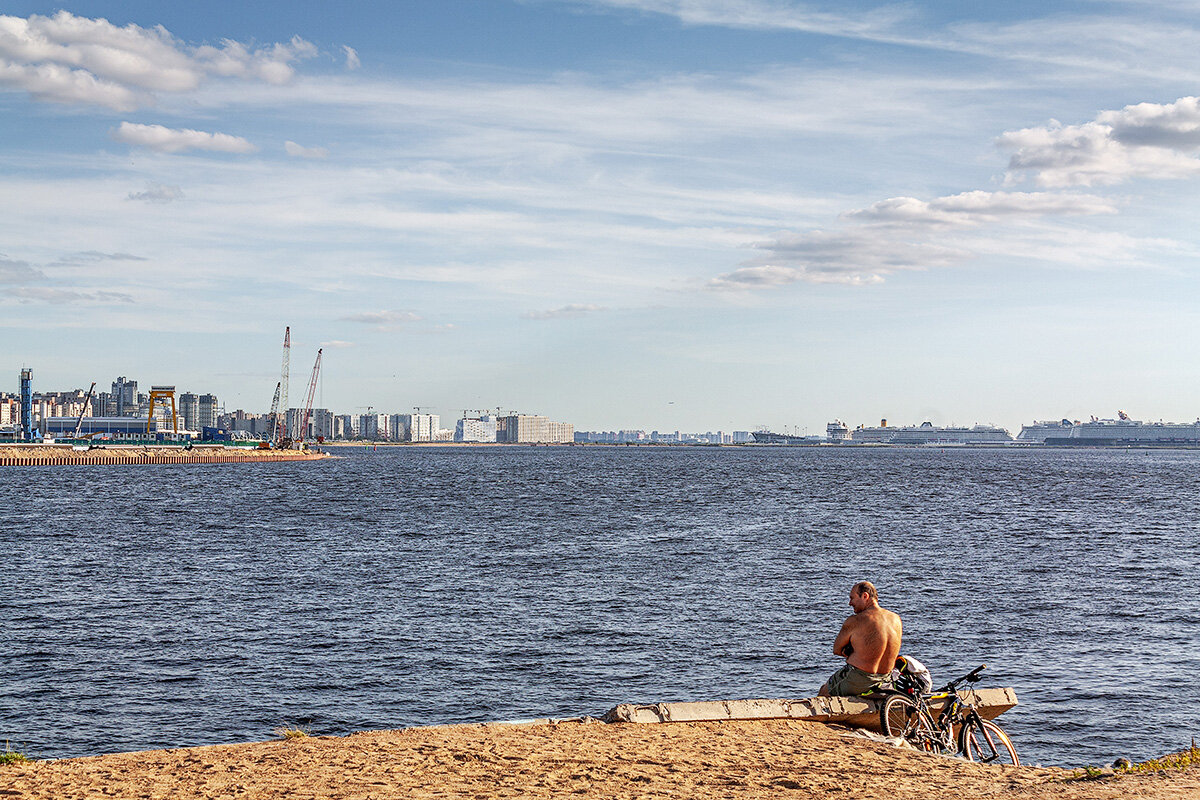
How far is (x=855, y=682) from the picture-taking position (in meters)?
16.2

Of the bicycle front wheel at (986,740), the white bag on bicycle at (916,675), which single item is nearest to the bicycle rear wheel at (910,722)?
the white bag on bicycle at (916,675)

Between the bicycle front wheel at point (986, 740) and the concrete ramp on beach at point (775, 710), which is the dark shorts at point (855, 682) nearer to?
the concrete ramp on beach at point (775, 710)

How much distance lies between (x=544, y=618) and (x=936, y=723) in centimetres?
2075

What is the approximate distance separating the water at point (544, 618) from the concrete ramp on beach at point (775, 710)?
6921mm

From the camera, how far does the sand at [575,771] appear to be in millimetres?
12477

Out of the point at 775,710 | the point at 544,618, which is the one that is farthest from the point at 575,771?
the point at 544,618

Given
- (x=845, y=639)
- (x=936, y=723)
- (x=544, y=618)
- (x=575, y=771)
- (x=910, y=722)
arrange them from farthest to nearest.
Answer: (x=544, y=618)
(x=845, y=639)
(x=936, y=723)
(x=910, y=722)
(x=575, y=771)

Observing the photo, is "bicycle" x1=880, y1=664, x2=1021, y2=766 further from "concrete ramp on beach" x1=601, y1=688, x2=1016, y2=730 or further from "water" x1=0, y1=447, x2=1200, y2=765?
"water" x1=0, y1=447, x2=1200, y2=765

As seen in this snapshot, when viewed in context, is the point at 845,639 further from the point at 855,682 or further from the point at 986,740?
the point at 986,740

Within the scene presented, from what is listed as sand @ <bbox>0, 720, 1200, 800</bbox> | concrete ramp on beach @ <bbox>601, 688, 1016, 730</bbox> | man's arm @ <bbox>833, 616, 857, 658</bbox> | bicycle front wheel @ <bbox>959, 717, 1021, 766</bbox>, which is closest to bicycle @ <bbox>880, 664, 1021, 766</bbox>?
bicycle front wheel @ <bbox>959, 717, 1021, 766</bbox>

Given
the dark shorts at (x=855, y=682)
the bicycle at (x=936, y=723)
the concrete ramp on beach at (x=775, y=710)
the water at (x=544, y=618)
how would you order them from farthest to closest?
1. the water at (x=544, y=618)
2. the concrete ramp on beach at (x=775, y=710)
3. the dark shorts at (x=855, y=682)
4. the bicycle at (x=936, y=723)

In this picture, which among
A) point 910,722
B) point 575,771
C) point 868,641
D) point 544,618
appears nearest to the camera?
point 575,771

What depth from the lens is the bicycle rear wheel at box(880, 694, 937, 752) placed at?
15312 millimetres

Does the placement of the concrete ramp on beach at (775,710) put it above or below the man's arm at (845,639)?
below
